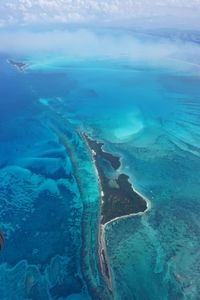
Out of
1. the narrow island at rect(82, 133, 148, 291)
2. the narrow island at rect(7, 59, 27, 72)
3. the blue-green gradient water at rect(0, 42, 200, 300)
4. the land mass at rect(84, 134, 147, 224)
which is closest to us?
the blue-green gradient water at rect(0, 42, 200, 300)

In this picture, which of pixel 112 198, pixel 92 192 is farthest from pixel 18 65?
pixel 112 198

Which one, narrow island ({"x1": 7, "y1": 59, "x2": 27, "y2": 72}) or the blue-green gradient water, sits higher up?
narrow island ({"x1": 7, "y1": 59, "x2": 27, "y2": 72})

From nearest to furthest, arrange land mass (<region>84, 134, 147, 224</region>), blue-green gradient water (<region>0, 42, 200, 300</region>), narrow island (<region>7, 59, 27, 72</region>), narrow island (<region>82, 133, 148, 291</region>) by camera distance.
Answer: blue-green gradient water (<region>0, 42, 200, 300</region>), narrow island (<region>82, 133, 148, 291</region>), land mass (<region>84, 134, 147, 224</region>), narrow island (<region>7, 59, 27, 72</region>)

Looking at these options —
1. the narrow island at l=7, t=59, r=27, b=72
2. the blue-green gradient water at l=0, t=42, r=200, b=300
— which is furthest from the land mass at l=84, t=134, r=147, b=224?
the narrow island at l=7, t=59, r=27, b=72

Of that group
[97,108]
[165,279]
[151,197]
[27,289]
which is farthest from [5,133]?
[165,279]

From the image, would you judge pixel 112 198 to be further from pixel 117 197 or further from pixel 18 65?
pixel 18 65

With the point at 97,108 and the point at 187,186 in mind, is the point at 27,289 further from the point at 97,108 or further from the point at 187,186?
the point at 97,108

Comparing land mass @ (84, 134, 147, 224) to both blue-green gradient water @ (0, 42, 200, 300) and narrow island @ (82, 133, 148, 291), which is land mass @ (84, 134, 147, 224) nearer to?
narrow island @ (82, 133, 148, 291)
